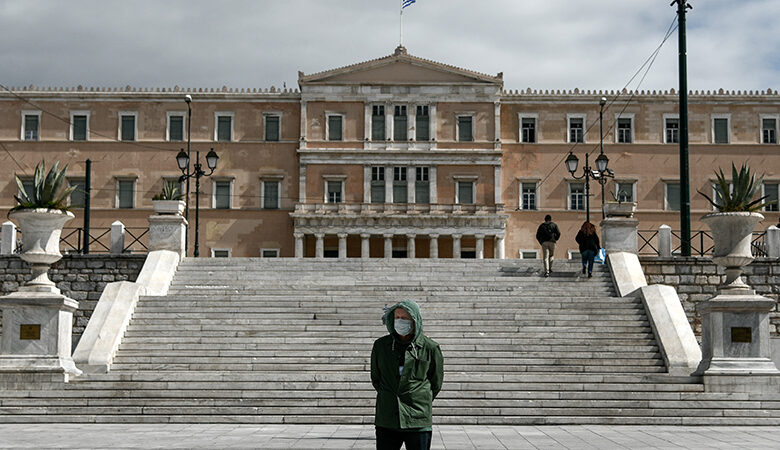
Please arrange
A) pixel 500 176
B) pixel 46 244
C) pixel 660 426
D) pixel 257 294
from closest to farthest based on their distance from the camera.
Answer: pixel 660 426 < pixel 46 244 < pixel 257 294 < pixel 500 176

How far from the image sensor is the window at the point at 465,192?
49031 mm

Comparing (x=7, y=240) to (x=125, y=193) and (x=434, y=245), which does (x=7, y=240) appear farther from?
(x=434, y=245)

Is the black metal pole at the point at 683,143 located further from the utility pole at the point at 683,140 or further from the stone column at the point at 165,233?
the stone column at the point at 165,233

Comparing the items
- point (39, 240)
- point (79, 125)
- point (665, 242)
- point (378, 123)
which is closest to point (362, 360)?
point (39, 240)

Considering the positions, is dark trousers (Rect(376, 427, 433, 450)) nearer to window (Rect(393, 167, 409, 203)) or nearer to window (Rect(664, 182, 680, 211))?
window (Rect(393, 167, 409, 203))

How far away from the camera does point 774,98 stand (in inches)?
1960

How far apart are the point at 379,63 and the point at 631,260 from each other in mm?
29849

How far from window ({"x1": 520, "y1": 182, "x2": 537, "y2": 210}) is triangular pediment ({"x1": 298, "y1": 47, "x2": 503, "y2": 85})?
5.33 meters

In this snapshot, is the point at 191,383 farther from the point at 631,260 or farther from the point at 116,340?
the point at 631,260

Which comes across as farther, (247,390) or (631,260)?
(631,260)

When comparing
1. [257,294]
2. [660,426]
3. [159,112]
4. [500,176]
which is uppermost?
[159,112]

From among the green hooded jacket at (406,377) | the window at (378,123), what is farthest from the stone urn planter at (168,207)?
the window at (378,123)

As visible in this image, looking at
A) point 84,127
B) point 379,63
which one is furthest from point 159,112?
point 379,63

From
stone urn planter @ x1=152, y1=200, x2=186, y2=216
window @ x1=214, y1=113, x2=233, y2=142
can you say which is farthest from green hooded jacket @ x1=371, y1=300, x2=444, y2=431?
window @ x1=214, y1=113, x2=233, y2=142
